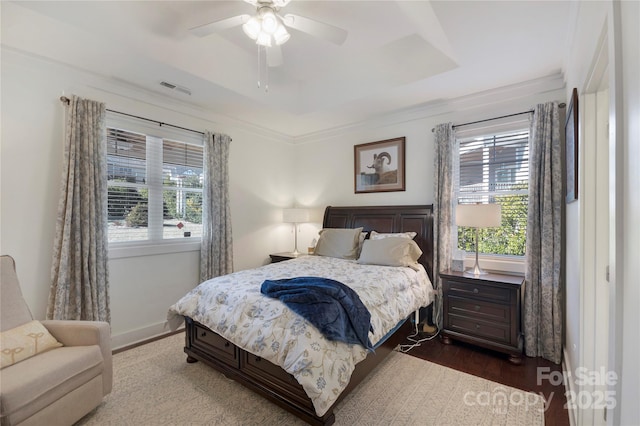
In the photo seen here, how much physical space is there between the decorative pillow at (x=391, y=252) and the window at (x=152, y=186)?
219cm

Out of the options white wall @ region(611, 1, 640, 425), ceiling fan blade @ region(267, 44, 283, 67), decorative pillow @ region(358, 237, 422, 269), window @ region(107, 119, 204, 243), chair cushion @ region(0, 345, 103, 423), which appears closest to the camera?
white wall @ region(611, 1, 640, 425)

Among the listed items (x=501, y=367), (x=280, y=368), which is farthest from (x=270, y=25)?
(x=501, y=367)

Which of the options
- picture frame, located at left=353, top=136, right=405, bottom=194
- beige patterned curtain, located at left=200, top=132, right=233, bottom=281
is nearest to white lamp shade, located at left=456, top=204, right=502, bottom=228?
picture frame, located at left=353, top=136, right=405, bottom=194

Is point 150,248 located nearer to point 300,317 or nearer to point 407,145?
point 300,317

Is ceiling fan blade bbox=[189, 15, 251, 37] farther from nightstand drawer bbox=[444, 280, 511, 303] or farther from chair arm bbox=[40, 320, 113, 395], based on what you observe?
nightstand drawer bbox=[444, 280, 511, 303]

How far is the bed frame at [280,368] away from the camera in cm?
179

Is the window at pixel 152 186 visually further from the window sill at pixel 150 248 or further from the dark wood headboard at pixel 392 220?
the dark wood headboard at pixel 392 220

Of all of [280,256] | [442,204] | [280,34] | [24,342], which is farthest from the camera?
[280,256]

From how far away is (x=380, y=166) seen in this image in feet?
13.1

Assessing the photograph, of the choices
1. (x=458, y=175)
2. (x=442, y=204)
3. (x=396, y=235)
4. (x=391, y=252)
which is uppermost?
(x=458, y=175)

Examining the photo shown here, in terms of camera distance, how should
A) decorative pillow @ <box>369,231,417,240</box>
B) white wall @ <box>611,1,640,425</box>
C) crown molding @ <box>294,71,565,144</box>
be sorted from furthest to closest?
decorative pillow @ <box>369,231,417,240</box> → crown molding @ <box>294,71,565,144</box> → white wall @ <box>611,1,640,425</box>

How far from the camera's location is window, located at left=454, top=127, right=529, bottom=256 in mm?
3006

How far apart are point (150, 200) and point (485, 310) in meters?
3.78

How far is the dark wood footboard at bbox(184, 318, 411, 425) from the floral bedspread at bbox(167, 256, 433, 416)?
17cm
